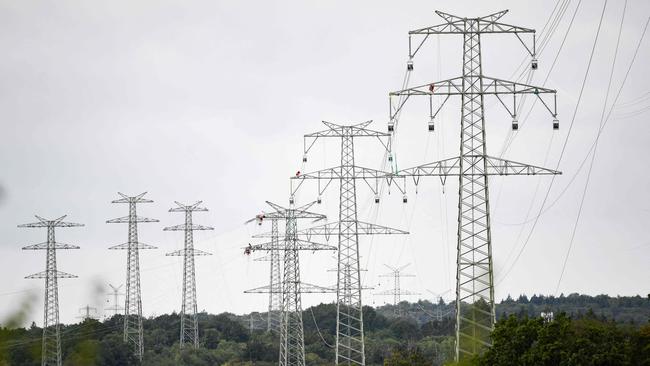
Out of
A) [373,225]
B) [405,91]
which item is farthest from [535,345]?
[373,225]

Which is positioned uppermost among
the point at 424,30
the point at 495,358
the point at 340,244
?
the point at 424,30

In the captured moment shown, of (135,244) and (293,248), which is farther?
(135,244)

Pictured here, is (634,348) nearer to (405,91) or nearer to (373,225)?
(405,91)

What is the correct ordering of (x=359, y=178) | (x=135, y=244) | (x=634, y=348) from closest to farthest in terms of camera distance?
(x=634, y=348), (x=359, y=178), (x=135, y=244)

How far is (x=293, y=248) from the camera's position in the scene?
91688 millimetres

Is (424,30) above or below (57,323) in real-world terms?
above

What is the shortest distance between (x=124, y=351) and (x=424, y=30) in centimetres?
10426

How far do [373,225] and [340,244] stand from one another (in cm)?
275

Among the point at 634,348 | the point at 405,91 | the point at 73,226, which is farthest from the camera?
the point at 73,226

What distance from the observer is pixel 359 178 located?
85.6 metres

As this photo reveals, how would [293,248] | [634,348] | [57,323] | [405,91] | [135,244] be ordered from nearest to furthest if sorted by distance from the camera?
[405,91]
[634,348]
[293,248]
[57,323]
[135,244]

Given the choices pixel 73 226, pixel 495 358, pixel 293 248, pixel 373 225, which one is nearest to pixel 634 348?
pixel 495 358

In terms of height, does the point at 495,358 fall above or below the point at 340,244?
below

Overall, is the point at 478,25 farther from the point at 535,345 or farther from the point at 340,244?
the point at 340,244
